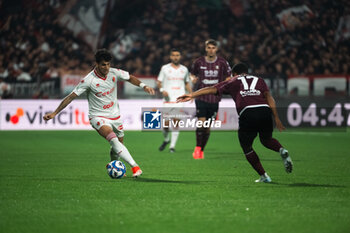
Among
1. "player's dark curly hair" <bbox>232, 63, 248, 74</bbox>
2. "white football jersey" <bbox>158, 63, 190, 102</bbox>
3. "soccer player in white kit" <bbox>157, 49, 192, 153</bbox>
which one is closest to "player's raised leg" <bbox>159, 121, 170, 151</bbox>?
"soccer player in white kit" <bbox>157, 49, 192, 153</bbox>

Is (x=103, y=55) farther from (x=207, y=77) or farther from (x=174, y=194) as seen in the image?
(x=207, y=77)

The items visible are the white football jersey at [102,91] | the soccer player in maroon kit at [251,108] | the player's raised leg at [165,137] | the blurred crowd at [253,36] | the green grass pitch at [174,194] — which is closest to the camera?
the green grass pitch at [174,194]

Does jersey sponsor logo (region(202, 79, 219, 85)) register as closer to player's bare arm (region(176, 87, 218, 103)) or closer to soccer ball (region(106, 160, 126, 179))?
player's bare arm (region(176, 87, 218, 103))

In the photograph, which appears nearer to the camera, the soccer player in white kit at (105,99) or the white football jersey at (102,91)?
the soccer player in white kit at (105,99)

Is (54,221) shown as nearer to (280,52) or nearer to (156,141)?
(156,141)

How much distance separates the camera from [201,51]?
85.8ft

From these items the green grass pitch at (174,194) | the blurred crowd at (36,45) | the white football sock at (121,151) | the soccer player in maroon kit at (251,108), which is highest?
the blurred crowd at (36,45)

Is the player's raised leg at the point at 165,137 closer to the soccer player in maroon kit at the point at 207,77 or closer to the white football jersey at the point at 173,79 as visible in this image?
the white football jersey at the point at 173,79

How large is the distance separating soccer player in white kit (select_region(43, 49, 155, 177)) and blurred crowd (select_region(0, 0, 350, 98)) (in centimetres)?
1503

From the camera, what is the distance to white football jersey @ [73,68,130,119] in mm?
8945

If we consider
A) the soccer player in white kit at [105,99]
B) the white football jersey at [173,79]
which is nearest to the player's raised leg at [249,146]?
the soccer player in white kit at [105,99]

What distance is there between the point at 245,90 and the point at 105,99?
2.17 metres

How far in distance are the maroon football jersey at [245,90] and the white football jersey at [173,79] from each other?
6.28 meters

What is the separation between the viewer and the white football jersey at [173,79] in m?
14.8
